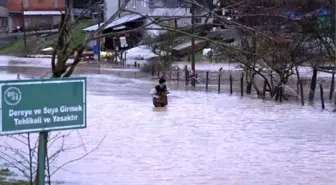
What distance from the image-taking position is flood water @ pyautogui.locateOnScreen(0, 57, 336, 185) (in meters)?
14.7

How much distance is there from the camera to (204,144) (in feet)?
64.2

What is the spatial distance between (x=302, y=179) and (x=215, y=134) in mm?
7329

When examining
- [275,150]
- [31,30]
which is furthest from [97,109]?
[31,30]

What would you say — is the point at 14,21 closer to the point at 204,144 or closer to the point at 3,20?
the point at 3,20

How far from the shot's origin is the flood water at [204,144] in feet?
48.2

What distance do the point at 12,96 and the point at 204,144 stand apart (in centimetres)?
1377

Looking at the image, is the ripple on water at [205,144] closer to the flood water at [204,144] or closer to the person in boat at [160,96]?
the flood water at [204,144]

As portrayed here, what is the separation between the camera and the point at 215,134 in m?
22.0

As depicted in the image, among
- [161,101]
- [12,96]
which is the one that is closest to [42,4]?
[12,96]

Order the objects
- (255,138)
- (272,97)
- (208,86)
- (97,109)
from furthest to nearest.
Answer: (208,86) → (272,97) → (97,109) → (255,138)

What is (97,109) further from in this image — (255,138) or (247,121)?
(255,138)

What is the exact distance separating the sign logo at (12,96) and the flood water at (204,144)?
756 cm

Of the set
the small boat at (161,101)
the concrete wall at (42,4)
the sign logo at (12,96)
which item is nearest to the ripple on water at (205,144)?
the small boat at (161,101)

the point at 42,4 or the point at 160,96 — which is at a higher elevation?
the point at 42,4
